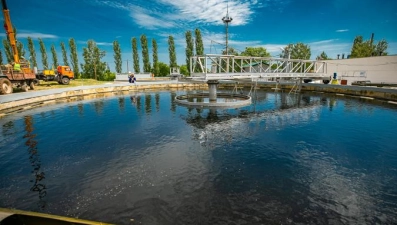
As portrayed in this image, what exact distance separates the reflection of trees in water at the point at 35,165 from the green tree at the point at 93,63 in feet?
208

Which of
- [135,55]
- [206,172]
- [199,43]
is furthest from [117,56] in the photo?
[206,172]

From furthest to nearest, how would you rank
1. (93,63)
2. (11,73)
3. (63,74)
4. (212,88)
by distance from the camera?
(93,63) → (63,74) → (11,73) → (212,88)

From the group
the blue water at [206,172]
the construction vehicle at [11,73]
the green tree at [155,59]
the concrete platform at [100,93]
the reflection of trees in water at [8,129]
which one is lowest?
the blue water at [206,172]

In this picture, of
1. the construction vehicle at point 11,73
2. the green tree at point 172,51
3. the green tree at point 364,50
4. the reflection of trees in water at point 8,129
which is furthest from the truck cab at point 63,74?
the green tree at point 364,50

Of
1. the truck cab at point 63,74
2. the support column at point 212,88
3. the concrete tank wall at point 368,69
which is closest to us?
the support column at point 212,88

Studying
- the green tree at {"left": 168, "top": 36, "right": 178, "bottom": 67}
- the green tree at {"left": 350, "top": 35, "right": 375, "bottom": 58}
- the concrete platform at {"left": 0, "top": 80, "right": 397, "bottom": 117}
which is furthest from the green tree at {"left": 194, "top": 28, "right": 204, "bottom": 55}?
the green tree at {"left": 350, "top": 35, "right": 375, "bottom": 58}

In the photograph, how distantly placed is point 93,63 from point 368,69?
8139cm

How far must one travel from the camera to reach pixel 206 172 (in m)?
8.08

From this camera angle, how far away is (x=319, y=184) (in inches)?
284

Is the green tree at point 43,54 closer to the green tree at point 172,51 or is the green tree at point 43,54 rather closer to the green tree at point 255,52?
the green tree at point 172,51

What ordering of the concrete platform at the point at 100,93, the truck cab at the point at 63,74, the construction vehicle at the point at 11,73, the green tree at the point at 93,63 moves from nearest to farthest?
the concrete platform at the point at 100,93
the construction vehicle at the point at 11,73
the truck cab at the point at 63,74
the green tree at the point at 93,63

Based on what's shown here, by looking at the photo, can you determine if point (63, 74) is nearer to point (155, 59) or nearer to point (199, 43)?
point (155, 59)

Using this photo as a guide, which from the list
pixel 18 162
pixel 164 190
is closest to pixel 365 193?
pixel 164 190

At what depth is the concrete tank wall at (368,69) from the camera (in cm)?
3697
